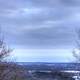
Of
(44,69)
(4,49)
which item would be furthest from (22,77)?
(44,69)

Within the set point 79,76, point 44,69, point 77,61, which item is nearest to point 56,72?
point 44,69

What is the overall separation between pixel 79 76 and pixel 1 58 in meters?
16.5

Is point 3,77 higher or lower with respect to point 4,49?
lower

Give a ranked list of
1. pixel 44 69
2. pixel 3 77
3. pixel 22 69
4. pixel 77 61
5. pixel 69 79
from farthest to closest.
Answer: pixel 44 69, pixel 69 79, pixel 22 69, pixel 77 61, pixel 3 77

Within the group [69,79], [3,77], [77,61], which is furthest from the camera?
[69,79]

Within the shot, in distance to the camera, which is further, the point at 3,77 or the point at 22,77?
the point at 22,77

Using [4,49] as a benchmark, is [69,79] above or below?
below

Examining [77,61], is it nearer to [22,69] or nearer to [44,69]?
[22,69]

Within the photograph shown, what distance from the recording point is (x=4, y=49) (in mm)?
22359

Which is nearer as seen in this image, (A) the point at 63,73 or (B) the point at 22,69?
(B) the point at 22,69

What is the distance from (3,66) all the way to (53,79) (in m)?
22.3

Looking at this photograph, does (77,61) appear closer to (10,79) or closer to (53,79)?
(10,79)

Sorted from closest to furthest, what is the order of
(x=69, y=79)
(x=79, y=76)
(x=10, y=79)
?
(x=10, y=79), (x=79, y=76), (x=69, y=79)

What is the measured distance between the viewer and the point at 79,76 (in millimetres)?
37469
